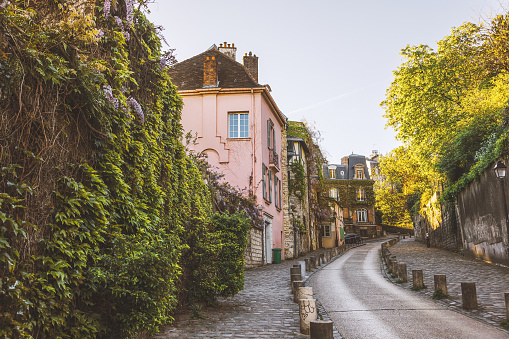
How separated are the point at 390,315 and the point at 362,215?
60739 mm

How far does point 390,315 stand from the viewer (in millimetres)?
8922

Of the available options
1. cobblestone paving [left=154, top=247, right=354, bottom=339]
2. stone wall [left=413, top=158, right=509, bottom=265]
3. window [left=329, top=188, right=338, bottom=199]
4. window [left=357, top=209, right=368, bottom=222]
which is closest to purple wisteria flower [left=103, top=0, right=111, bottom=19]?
cobblestone paving [left=154, top=247, right=354, bottom=339]

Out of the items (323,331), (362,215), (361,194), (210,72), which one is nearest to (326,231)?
(362,215)

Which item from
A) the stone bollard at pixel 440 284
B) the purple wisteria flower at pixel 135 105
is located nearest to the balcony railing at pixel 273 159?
the stone bollard at pixel 440 284

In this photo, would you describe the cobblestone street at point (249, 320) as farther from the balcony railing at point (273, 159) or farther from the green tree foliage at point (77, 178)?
the balcony railing at point (273, 159)

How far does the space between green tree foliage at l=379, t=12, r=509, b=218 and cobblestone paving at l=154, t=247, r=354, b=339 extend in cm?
1282

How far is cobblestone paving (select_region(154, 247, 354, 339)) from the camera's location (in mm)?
7227

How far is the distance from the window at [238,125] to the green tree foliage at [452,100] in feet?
33.1

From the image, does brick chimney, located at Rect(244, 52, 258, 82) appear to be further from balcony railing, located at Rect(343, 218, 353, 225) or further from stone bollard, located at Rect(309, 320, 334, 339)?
balcony railing, located at Rect(343, 218, 353, 225)

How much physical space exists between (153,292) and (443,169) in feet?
72.6

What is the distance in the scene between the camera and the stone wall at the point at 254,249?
2026 centimetres

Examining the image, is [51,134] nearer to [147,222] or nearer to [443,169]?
[147,222]

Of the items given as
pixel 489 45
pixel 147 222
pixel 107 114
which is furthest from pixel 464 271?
pixel 107 114

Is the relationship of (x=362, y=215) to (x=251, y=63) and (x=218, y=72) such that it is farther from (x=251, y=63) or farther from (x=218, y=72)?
(x=218, y=72)
